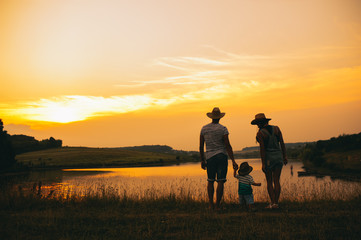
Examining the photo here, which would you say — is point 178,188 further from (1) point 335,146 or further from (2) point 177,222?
(1) point 335,146

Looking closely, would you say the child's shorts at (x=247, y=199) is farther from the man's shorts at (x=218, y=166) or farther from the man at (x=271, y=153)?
the man's shorts at (x=218, y=166)

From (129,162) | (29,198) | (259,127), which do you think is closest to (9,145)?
(129,162)

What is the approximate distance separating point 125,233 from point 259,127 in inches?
189

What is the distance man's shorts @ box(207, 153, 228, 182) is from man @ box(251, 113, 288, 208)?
114cm

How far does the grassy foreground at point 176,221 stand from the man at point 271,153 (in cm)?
56

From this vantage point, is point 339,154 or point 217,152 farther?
point 339,154

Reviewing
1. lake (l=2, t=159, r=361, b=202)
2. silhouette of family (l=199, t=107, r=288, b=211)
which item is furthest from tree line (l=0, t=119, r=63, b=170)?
silhouette of family (l=199, t=107, r=288, b=211)

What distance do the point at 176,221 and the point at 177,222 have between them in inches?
4.0

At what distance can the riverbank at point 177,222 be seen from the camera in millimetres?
5418

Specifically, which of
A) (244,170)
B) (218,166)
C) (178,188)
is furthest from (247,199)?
(178,188)

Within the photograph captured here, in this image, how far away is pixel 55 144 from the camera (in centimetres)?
14962

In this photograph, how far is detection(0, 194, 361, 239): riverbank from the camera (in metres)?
5.42

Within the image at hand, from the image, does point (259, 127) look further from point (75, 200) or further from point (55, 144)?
point (55, 144)

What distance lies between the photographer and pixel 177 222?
6504 mm
